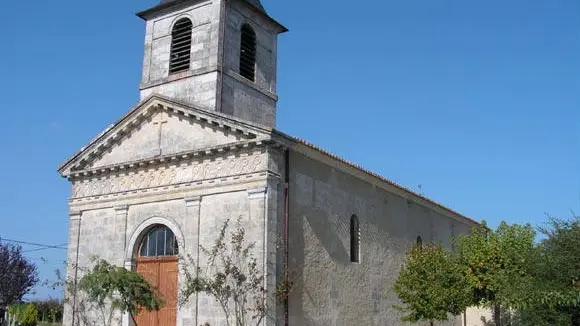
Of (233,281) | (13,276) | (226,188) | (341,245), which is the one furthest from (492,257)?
(13,276)

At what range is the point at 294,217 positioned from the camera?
1622cm

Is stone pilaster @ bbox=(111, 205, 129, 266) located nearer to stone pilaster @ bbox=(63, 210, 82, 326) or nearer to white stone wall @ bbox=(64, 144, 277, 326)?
white stone wall @ bbox=(64, 144, 277, 326)

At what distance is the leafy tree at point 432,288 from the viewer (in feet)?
56.9

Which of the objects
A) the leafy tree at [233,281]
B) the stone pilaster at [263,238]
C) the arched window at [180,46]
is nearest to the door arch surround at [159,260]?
the leafy tree at [233,281]

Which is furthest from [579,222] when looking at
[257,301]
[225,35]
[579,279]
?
[225,35]

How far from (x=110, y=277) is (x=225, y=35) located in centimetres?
897

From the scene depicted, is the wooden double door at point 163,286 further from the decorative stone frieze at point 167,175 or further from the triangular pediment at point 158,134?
the triangular pediment at point 158,134

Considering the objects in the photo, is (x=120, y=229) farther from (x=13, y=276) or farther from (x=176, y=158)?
(x=13, y=276)

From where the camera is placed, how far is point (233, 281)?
50.1 feet

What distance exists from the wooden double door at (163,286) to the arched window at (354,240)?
5305 millimetres

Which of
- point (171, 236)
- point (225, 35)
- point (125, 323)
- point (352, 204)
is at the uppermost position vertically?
point (225, 35)

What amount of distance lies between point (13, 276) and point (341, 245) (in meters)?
27.0

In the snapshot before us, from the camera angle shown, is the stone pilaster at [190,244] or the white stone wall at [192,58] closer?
the stone pilaster at [190,244]

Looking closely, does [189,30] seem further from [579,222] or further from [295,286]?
[579,222]
